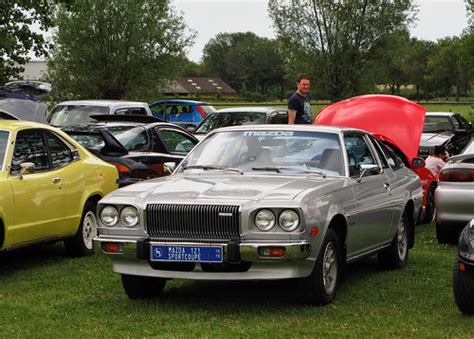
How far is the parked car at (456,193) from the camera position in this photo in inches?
435

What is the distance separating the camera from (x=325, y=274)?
27.0 feet

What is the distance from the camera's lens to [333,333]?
7164 millimetres

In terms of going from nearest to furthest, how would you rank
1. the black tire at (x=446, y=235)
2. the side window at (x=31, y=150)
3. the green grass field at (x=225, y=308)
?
the green grass field at (x=225, y=308), the side window at (x=31, y=150), the black tire at (x=446, y=235)

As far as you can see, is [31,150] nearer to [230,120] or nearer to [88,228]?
[88,228]

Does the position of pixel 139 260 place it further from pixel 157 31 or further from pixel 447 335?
pixel 157 31

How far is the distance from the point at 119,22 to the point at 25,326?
32.6 meters

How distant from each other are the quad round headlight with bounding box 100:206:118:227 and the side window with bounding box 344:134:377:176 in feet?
7.48

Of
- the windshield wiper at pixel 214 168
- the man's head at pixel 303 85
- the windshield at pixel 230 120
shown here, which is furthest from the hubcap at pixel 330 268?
Answer: the windshield at pixel 230 120

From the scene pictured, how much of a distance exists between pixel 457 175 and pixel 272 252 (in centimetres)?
419

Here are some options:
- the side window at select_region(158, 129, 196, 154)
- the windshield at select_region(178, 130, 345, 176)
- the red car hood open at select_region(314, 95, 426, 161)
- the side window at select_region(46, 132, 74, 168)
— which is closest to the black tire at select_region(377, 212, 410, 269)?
the windshield at select_region(178, 130, 345, 176)

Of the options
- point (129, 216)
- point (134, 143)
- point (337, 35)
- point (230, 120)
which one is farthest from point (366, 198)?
point (337, 35)

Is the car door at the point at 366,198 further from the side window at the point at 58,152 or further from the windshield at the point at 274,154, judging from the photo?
the side window at the point at 58,152

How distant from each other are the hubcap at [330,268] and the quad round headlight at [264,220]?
2.28 ft

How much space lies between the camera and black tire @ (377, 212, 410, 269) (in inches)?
400
